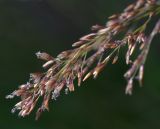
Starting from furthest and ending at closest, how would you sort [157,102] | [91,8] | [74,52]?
[91,8]
[157,102]
[74,52]

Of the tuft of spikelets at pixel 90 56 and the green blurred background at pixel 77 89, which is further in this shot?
the green blurred background at pixel 77 89

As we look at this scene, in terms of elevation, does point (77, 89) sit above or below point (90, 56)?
above

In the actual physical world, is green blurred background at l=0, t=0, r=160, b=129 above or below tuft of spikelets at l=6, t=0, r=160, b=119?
above

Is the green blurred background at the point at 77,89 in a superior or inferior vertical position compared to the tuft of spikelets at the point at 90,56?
superior

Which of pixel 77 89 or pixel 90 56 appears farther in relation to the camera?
pixel 77 89

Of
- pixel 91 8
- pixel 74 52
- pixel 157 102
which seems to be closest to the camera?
pixel 74 52

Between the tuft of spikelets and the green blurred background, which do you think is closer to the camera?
the tuft of spikelets

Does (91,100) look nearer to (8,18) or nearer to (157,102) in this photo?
(157,102)

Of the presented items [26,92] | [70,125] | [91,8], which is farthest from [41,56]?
[91,8]
